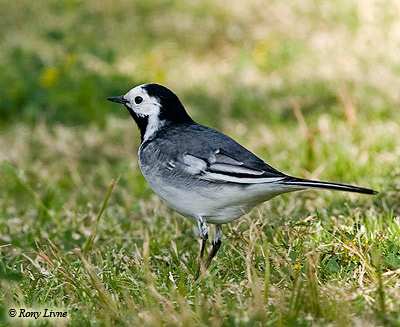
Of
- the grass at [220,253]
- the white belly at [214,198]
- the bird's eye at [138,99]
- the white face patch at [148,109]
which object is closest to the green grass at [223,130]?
the grass at [220,253]

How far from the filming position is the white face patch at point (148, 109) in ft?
14.8

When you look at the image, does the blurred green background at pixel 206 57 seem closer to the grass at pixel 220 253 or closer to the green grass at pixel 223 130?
the green grass at pixel 223 130

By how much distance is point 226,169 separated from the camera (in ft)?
12.7

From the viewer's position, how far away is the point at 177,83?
10.2 meters

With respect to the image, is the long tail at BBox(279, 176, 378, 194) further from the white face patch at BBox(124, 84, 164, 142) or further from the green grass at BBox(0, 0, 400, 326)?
the white face patch at BBox(124, 84, 164, 142)

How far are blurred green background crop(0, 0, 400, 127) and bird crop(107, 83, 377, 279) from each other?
3.23 metres

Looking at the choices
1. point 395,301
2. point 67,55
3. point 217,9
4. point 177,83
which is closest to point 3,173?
point 67,55

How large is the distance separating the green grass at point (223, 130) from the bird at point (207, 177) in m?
0.27

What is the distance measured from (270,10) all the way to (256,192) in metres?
9.20

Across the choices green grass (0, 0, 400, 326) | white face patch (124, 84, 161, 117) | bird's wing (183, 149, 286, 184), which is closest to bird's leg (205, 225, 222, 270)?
green grass (0, 0, 400, 326)

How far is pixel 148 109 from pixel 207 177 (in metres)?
0.88

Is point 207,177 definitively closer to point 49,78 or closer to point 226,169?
point 226,169

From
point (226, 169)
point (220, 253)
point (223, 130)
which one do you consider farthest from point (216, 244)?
point (223, 130)

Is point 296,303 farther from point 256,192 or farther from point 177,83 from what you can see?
point 177,83
